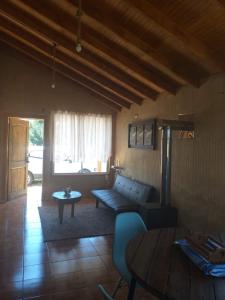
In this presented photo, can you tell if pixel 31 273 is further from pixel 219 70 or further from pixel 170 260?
pixel 219 70

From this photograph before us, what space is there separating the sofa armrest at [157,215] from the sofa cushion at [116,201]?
1.06ft

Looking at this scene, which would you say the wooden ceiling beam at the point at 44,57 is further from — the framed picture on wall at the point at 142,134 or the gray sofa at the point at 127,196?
the gray sofa at the point at 127,196

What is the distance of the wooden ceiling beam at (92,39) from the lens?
3213 millimetres

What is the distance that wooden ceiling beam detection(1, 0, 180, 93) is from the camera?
10.5 feet

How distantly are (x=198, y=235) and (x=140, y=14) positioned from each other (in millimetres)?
2313

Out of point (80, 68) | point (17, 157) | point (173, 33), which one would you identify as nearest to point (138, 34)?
point (173, 33)

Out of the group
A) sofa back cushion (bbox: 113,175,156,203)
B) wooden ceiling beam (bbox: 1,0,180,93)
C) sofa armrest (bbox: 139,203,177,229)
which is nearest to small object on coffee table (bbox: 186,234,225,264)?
sofa armrest (bbox: 139,203,177,229)

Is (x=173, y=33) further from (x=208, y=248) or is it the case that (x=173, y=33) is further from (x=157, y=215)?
(x=157, y=215)

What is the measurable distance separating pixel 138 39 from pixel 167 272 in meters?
2.68

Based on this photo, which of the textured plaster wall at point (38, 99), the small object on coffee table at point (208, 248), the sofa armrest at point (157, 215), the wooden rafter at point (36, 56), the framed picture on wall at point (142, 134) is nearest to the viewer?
the small object on coffee table at point (208, 248)

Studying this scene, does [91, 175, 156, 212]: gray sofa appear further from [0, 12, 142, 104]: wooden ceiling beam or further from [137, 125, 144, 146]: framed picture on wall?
[0, 12, 142, 104]: wooden ceiling beam

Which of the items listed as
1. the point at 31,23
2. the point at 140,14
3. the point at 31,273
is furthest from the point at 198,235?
the point at 31,23

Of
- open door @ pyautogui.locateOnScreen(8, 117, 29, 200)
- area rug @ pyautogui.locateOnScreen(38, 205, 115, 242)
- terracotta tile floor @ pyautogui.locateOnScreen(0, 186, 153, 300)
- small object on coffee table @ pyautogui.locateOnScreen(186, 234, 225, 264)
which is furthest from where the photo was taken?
open door @ pyautogui.locateOnScreen(8, 117, 29, 200)

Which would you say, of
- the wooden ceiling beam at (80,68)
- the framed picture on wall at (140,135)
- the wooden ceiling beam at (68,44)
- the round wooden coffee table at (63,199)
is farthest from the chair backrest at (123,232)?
the wooden ceiling beam at (80,68)
